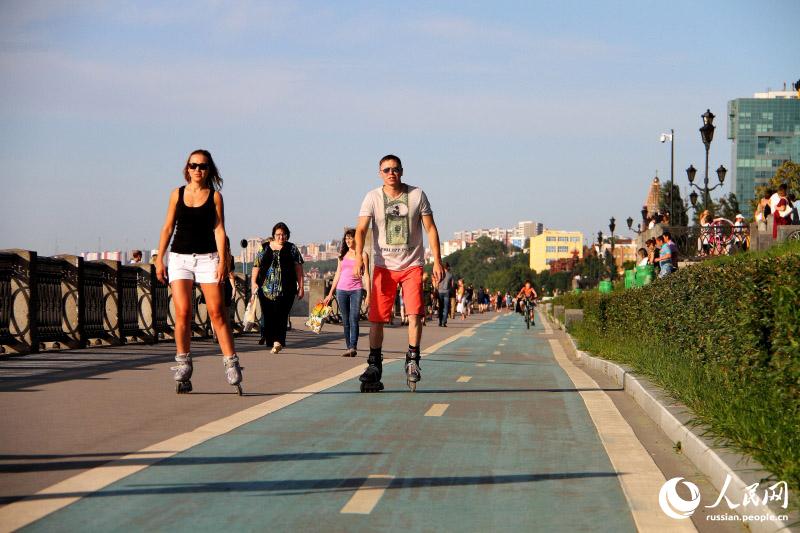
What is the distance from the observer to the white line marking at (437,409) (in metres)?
9.42

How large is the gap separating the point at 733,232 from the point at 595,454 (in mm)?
28363

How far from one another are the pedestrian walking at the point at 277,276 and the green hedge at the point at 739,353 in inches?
215

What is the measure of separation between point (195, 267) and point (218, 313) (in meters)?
0.47

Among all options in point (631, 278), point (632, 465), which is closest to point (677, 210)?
point (631, 278)

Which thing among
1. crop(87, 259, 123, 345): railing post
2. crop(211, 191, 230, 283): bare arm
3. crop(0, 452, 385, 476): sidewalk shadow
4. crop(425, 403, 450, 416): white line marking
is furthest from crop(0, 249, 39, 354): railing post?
crop(0, 452, 385, 476): sidewalk shadow

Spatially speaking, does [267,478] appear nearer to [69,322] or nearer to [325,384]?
[325,384]

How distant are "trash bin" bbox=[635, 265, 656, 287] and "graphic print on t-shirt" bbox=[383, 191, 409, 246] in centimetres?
1343

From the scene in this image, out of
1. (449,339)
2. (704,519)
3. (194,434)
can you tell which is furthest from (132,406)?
(449,339)

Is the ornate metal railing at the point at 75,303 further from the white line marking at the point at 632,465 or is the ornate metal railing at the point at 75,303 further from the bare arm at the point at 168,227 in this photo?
the white line marking at the point at 632,465

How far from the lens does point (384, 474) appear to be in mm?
6410

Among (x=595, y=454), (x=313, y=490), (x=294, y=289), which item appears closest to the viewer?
(x=313, y=490)

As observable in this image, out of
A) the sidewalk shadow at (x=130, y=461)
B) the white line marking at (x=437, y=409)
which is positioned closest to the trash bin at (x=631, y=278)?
the white line marking at (x=437, y=409)

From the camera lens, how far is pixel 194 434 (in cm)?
773

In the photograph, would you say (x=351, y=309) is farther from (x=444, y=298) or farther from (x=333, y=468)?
(x=444, y=298)
